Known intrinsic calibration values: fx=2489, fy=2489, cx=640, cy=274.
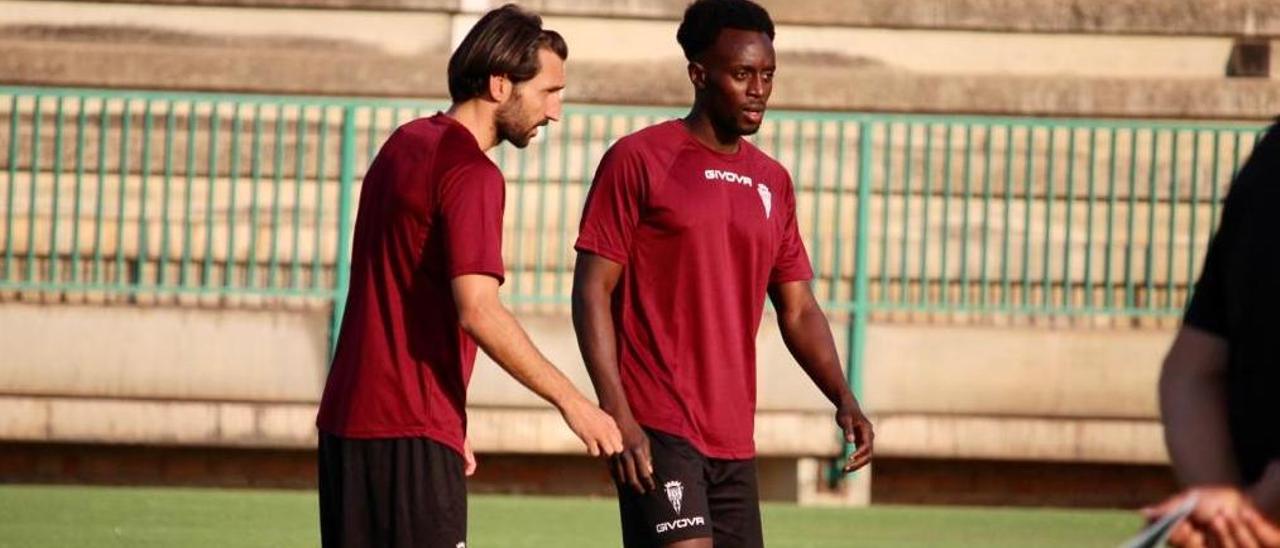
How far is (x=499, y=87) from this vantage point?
6035mm

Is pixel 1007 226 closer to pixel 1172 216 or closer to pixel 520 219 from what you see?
pixel 1172 216

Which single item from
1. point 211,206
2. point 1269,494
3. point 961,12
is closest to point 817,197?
point 961,12

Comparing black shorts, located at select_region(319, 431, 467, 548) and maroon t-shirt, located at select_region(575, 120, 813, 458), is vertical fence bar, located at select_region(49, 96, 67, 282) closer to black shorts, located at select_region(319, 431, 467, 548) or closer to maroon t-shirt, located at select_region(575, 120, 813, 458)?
maroon t-shirt, located at select_region(575, 120, 813, 458)

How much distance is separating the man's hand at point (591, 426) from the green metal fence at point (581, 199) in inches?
306

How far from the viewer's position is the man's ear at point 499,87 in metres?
6.02

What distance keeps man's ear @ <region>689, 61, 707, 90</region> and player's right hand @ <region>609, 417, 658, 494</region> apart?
1.05m

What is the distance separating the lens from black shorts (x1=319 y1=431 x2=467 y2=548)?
5820mm

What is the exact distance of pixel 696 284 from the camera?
6.65 metres

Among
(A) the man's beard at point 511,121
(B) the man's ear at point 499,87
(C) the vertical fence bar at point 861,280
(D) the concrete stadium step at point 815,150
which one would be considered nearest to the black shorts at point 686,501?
(A) the man's beard at point 511,121

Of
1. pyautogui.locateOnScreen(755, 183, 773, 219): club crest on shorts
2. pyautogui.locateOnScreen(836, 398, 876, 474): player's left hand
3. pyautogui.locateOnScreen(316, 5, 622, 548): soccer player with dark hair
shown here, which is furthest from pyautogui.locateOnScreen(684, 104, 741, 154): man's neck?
pyautogui.locateOnScreen(316, 5, 622, 548): soccer player with dark hair

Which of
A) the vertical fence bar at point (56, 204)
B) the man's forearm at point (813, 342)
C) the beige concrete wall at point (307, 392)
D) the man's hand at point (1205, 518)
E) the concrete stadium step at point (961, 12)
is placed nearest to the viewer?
the man's hand at point (1205, 518)

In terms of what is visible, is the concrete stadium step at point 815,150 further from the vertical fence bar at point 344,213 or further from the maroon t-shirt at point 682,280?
the maroon t-shirt at point 682,280

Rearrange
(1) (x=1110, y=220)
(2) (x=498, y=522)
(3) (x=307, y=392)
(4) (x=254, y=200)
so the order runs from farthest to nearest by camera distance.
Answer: (1) (x=1110, y=220)
(4) (x=254, y=200)
(3) (x=307, y=392)
(2) (x=498, y=522)

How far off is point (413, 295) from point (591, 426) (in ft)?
1.71
